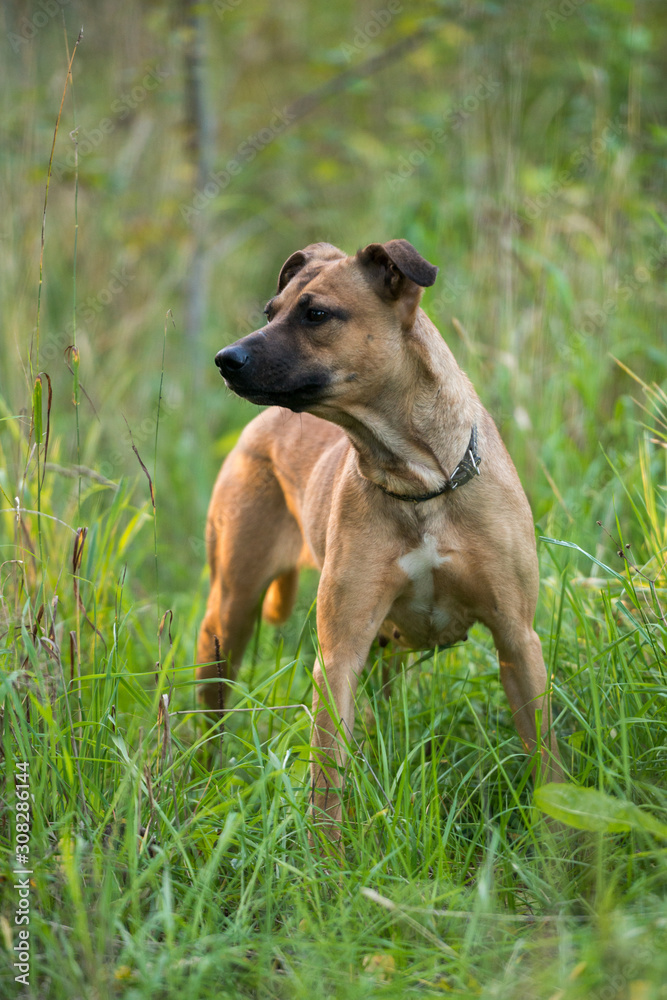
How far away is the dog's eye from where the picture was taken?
314 cm

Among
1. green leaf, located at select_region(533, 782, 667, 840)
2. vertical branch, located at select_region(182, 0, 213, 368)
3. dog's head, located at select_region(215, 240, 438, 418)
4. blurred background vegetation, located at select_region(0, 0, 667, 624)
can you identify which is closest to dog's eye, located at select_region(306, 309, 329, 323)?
dog's head, located at select_region(215, 240, 438, 418)

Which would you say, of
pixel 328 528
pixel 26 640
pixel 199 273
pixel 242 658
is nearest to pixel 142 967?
pixel 26 640

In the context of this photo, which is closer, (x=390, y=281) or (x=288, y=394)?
(x=288, y=394)

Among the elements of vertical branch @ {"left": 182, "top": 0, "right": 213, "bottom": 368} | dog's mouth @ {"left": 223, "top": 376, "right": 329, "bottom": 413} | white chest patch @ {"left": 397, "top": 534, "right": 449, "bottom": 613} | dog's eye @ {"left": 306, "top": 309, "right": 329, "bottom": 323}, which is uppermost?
vertical branch @ {"left": 182, "top": 0, "right": 213, "bottom": 368}

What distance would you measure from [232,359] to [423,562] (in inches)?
39.0

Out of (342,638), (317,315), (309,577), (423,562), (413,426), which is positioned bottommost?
(309,577)

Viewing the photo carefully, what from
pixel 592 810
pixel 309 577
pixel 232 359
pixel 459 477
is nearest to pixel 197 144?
pixel 309 577

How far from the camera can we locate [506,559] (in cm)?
323

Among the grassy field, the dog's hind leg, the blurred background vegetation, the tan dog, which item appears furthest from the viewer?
the blurred background vegetation

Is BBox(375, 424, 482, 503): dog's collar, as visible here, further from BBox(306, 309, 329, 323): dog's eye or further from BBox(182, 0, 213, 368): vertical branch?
BBox(182, 0, 213, 368): vertical branch

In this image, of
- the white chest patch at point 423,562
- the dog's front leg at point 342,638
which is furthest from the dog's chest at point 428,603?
the dog's front leg at point 342,638

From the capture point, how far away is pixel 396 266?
306 centimetres

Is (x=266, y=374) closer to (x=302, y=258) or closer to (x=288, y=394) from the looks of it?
(x=288, y=394)

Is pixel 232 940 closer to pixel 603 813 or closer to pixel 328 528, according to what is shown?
pixel 603 813
